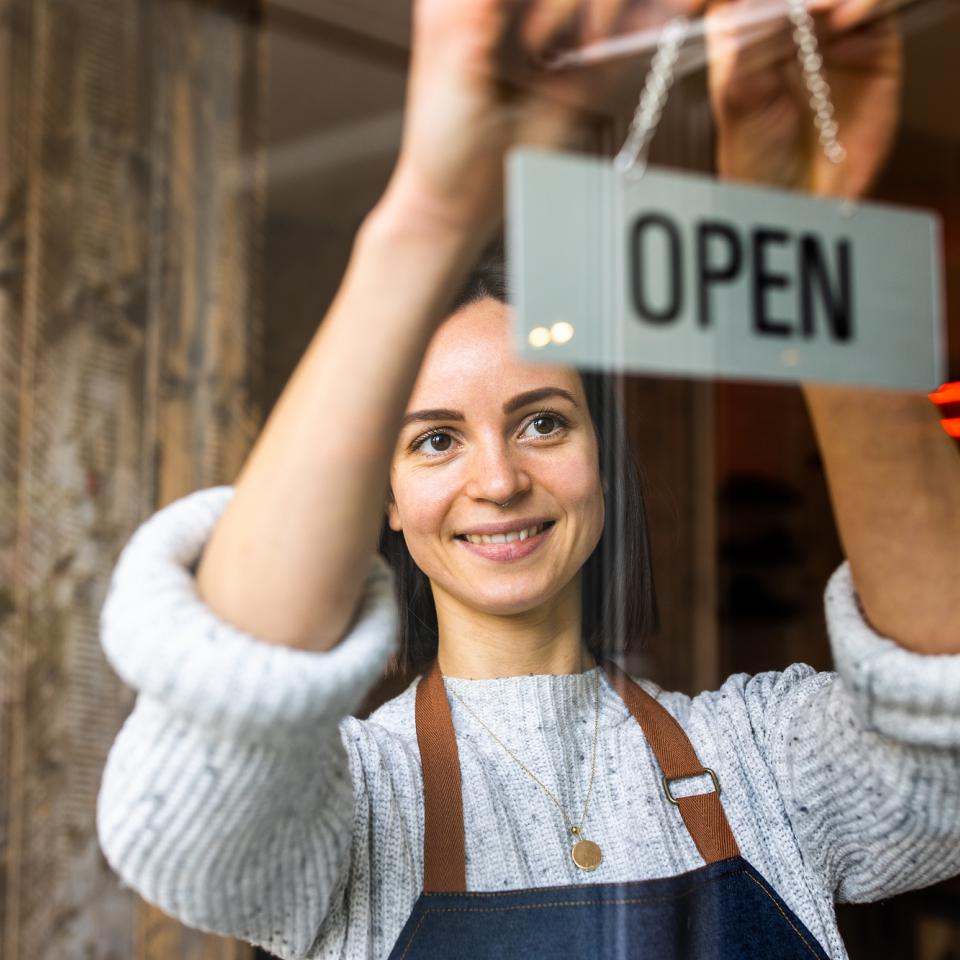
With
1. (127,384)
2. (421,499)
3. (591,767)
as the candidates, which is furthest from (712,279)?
(127,384)

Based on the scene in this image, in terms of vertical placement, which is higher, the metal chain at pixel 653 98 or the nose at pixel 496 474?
the metal chain at pixel 653 98

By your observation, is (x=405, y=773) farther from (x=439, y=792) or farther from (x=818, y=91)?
(x=818, y=91)

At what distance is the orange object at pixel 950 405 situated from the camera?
0.56 meters

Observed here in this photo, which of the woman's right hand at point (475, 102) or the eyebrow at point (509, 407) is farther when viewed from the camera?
the eyebrow at point (509, 407)

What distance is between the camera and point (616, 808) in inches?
24.9

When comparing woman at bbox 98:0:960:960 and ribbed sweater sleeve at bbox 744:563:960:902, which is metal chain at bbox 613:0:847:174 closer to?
woman at bbox 98:0:960:960

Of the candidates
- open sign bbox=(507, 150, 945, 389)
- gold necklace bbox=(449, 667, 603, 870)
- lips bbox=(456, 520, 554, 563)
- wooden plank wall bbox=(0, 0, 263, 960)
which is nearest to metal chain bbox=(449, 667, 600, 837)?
gold necklace bbox=(449, 667, 603, 870)

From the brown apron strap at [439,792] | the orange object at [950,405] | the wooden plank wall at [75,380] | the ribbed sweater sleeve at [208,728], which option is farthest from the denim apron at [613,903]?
the wooden plank wall at [75,380]

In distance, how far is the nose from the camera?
55 cm

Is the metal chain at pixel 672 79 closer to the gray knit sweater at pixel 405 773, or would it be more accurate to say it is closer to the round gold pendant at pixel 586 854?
the gray knit sweater at pixel 405 773

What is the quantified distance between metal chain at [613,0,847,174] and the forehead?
11 centimetres

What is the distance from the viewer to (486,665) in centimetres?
64

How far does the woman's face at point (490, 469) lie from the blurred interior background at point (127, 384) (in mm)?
232

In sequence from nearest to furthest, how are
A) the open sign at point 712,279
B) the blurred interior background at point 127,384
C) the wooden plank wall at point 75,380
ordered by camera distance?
the open sign at point 712,279 → the blurred interior background at point 127,384 → the wooden plank wall at point 75,380
